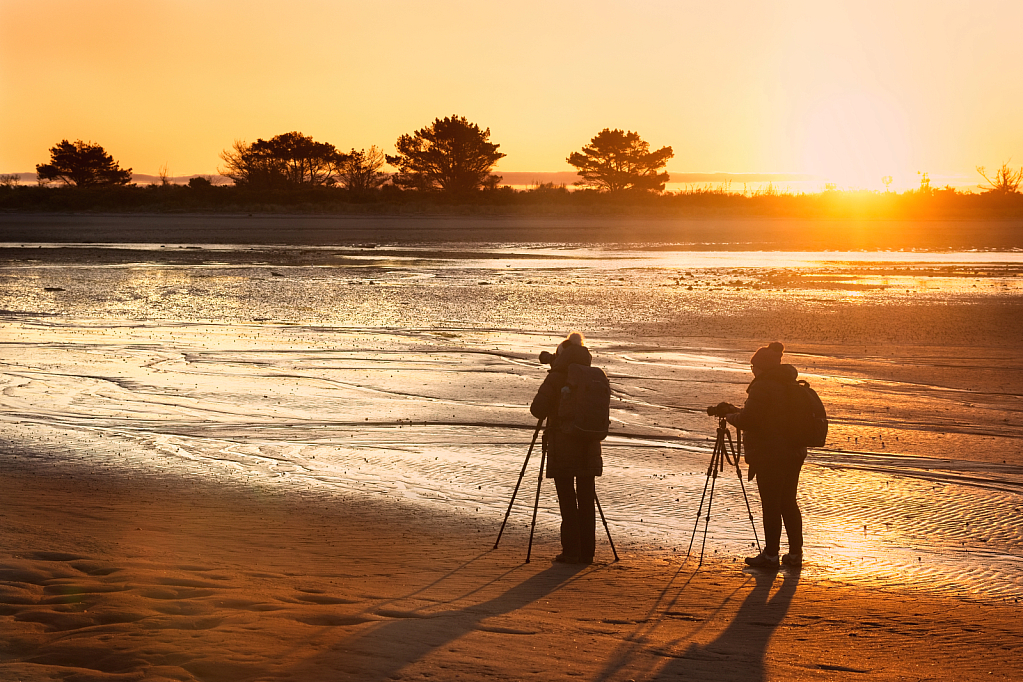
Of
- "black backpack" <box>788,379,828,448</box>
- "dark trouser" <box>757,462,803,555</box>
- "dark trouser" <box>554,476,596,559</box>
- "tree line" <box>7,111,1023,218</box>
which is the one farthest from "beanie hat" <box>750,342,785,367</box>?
→ "tree line" <box>7,111,1023,218</box>

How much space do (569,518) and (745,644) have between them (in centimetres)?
174

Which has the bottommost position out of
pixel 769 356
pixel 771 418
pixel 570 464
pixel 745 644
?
pixel 745 644

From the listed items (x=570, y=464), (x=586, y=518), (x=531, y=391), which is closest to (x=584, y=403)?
(x=570, y=464)

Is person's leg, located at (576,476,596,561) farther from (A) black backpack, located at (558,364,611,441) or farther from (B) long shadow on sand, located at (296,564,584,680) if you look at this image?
(B) long shadow on sand, located at (296,564,584,680)

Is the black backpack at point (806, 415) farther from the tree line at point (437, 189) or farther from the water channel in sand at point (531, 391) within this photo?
the tree line at point (437, 189)

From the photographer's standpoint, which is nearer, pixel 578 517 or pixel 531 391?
pixel 578 517

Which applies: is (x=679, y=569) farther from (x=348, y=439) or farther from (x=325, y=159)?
(x=325, y=159)

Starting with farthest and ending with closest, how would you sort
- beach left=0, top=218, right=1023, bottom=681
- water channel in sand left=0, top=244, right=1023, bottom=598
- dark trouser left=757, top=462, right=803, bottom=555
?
water channel in sand left=0, top=244, right=1023, bottom=598, dark trouser left=757, top=462, right=803, bottom=555, beach left=0, top=218, right=1023, bottom=681

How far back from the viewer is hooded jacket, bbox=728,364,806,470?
21.7 ft

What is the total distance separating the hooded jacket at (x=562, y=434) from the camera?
6609 mm

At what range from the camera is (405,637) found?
17.1 feet

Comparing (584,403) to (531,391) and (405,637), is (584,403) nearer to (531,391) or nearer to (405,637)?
(405,637)

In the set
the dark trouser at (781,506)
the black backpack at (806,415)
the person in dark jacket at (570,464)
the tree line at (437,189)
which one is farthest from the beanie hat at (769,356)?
the tree line at (437,189)

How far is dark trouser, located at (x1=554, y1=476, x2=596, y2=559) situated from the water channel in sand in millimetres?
358
